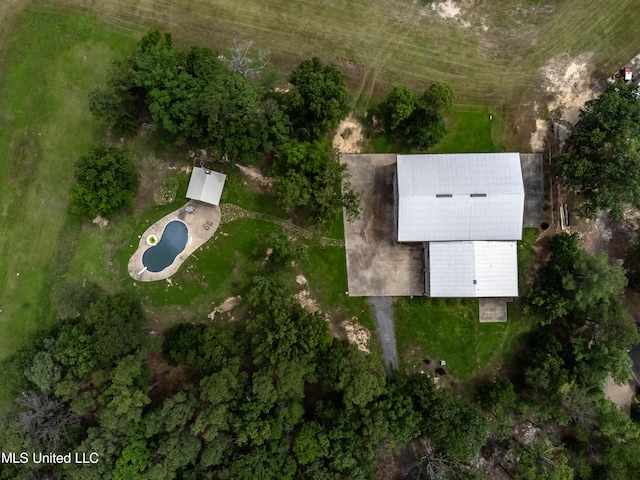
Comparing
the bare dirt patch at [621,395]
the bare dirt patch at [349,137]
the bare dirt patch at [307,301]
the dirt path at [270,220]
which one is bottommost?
the bare dirt patch at [621,395]

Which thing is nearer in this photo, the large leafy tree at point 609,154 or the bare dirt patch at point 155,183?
the large leafy tree at point 609,154

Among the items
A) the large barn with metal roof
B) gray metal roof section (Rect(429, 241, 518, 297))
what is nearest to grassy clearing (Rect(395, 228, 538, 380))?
gray metal roof section (Rect(429, 241, 518, 297))

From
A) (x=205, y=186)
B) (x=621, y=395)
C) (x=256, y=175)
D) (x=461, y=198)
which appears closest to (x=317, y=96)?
(x=256, y=175)

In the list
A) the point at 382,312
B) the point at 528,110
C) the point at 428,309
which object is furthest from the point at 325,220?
the point at 528,110

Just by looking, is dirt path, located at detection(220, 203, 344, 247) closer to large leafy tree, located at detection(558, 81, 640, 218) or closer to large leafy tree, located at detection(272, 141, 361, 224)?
large leafy tree, located at detection(272, 141, 361, 224)

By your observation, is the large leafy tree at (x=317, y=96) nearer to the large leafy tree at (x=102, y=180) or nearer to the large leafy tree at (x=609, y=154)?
the large leafy tree at (x=102, y=180)

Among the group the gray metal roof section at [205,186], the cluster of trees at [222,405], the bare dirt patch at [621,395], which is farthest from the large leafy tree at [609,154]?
the gray metal roof section at [205,186]
